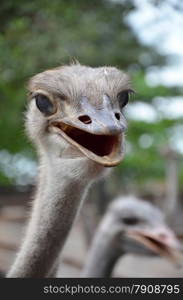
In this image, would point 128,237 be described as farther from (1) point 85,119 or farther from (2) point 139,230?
(1) point 85,119

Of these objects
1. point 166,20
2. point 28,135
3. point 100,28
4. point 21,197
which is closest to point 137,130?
point 21,197

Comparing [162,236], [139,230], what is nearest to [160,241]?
[162,236]

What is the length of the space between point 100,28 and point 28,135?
1980 millimetres

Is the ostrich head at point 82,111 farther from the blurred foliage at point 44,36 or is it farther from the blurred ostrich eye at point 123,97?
the blurred foliage at point 44,36

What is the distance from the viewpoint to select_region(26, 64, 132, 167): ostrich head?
1.75m

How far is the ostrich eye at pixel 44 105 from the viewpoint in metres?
1.97

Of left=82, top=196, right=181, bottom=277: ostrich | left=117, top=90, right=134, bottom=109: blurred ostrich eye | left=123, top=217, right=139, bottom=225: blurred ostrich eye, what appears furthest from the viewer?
left=123, top=217, right=139, bottom=225: blurred ostrich eye

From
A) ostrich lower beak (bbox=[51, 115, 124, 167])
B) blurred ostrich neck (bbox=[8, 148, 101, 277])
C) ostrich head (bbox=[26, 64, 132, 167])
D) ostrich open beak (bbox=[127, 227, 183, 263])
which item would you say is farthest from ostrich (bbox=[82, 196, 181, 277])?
ostrich lower beak (bbox=[51, 115, 124, 167])

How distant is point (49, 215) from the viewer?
2.13m

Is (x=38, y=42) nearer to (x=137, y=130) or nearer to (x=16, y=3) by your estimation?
(x=16, y=3)

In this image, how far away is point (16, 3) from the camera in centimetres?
301

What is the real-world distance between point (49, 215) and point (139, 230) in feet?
Answer: 5.51

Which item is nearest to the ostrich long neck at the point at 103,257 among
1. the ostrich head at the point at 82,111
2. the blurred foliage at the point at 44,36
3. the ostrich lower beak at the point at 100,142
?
the blurred foliage at the point at 44,36

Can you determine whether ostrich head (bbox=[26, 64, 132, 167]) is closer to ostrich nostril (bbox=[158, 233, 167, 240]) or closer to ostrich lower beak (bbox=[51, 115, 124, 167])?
ostrich lower beak (bbox=[51, 115, 124, 167])
